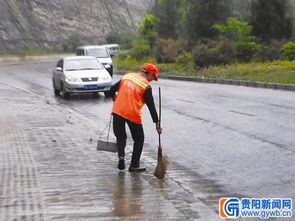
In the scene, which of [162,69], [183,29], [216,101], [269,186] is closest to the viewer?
[269,186]

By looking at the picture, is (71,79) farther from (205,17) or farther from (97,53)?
(205,17)

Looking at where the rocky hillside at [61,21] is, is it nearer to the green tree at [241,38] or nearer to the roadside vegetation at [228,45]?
the roadside vegetation at [228,45]

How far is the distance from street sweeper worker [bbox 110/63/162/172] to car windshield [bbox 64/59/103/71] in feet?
48.6

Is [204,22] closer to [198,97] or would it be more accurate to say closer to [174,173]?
[198,97]

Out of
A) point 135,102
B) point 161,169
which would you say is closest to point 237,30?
point 135,102

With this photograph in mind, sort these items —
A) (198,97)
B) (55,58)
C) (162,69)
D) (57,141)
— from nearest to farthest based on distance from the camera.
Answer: (57,141)
(198,97)
(162,69)
(55,58)

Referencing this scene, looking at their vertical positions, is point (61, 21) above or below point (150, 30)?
above

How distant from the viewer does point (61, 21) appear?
82.2m

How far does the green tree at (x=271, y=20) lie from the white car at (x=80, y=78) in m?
20.4

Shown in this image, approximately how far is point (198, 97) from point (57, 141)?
10.1 meters

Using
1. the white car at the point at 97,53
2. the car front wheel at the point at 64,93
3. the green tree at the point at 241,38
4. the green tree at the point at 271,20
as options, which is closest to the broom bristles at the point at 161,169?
the car front wheel at the point at 64,93

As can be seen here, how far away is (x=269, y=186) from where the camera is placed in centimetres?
786

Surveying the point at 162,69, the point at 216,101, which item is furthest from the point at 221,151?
the point at 162,69

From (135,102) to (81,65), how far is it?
15564 mm
